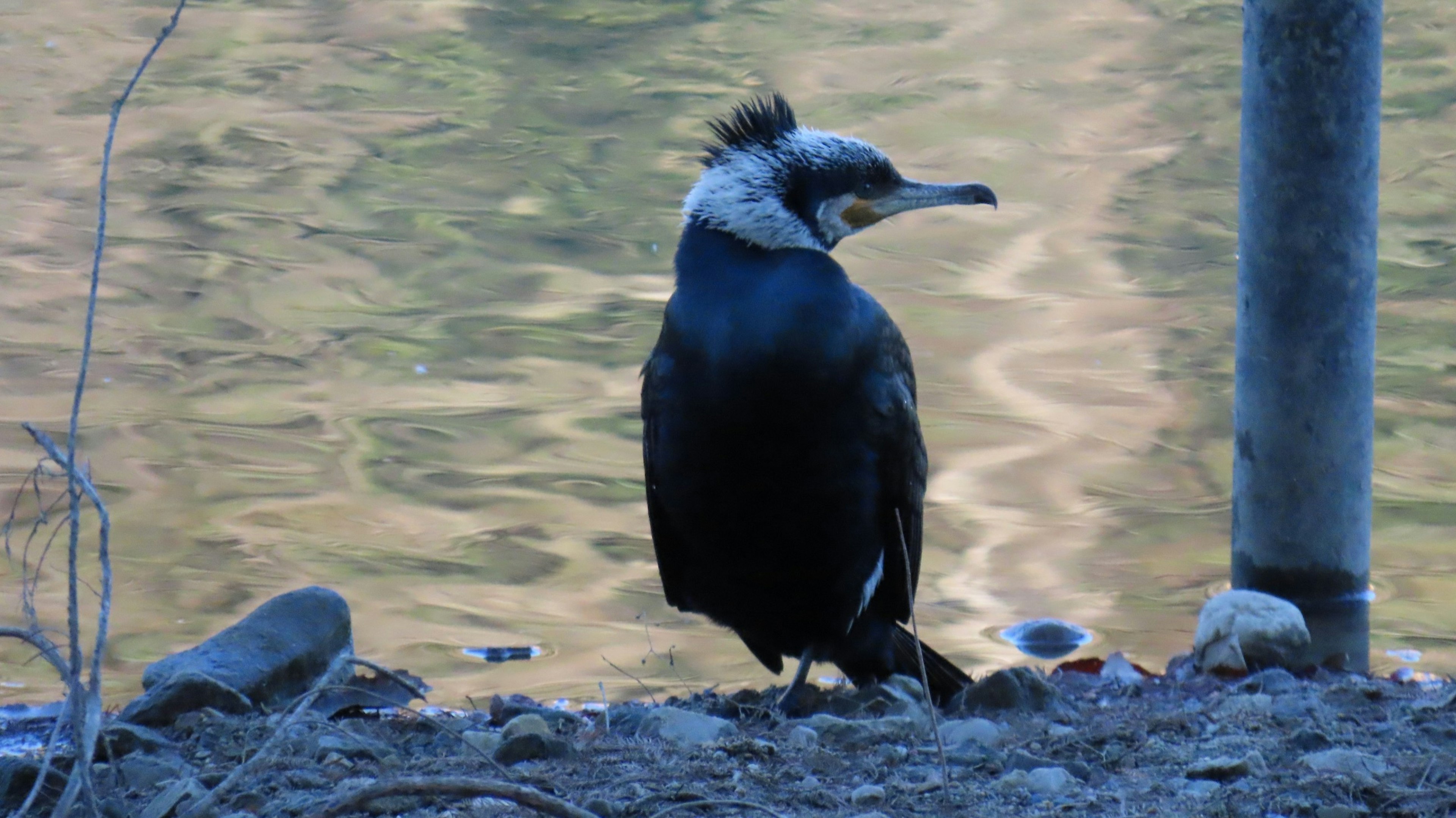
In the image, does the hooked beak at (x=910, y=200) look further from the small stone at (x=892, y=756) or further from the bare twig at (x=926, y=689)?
the small stone at (x=892, y=756)

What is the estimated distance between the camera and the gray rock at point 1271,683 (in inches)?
163

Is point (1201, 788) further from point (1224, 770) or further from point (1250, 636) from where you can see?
point (1250, 636)

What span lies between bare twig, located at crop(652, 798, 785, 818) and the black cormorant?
1177 mm

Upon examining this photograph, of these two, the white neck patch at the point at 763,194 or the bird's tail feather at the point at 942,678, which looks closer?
the white neck patch at the point at 763,194

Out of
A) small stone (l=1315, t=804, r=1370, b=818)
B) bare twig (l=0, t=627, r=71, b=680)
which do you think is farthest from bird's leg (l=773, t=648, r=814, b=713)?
bare twig (l=0, t=627, r=71, b=680)

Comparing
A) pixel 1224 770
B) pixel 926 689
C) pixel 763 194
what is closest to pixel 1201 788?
pixel 1224 770

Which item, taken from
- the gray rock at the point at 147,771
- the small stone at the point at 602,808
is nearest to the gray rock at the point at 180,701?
the gray rock at the point at 147,771

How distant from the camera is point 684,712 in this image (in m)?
3.67

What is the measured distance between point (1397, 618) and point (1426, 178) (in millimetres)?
5976

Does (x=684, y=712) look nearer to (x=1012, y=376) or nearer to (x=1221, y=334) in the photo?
(x=1012, y=376)

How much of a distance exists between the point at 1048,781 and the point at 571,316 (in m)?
5.04

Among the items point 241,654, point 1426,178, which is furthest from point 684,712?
point 1426,178

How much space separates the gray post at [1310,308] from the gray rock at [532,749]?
2164 millimetres

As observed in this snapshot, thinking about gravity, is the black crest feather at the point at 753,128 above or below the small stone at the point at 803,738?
above
